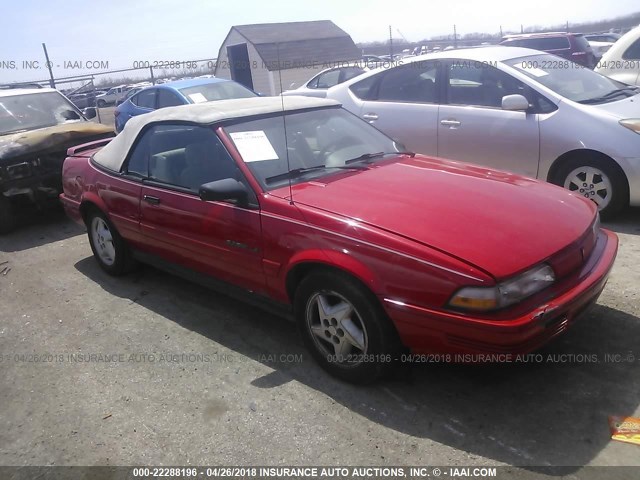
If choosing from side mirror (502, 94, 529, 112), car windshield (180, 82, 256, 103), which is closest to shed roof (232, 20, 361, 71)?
A: car windshield (180, 82, 256, 103)

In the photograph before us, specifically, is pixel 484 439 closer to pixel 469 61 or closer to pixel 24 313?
pixel 24 313

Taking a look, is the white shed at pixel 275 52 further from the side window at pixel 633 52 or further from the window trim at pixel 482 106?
the window trim at pixel 482 106

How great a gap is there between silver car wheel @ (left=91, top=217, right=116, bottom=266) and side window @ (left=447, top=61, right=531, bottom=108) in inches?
148

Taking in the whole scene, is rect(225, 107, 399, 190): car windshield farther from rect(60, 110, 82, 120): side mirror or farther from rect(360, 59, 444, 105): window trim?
rect(60, 110, 82, 120): side mirror

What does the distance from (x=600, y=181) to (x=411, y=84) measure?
92.4 inches

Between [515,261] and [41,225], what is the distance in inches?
247

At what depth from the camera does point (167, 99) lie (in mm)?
9922

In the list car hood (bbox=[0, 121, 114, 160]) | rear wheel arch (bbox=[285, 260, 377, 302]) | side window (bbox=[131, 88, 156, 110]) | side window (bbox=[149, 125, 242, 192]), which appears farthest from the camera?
side window (bbox=[131, 88, 156, 110])

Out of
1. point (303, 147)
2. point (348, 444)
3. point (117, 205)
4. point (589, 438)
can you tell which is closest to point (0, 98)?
point (117, 205)

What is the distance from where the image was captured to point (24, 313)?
4.50 meters

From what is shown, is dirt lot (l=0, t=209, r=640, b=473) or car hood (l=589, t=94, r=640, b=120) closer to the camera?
dirt lot (l=0, t=209, r=640, b=473)

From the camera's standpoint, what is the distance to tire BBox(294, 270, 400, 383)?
2.86 metres

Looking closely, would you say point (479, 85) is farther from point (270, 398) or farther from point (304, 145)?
point (270, 398)

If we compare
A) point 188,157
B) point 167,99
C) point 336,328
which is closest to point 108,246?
point 188,157
